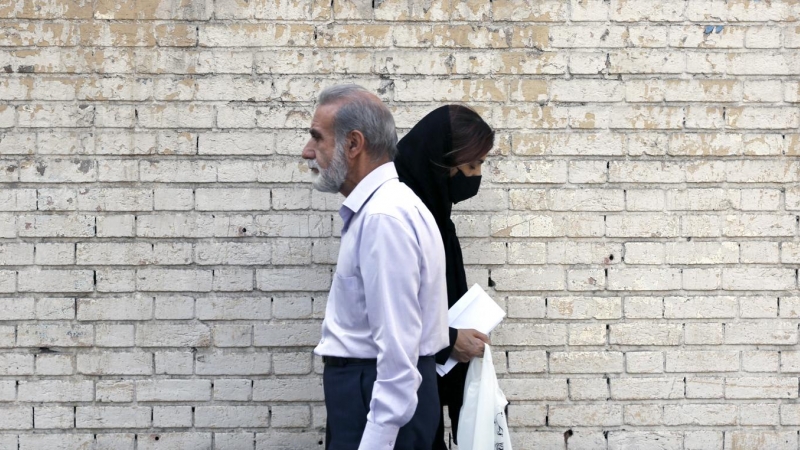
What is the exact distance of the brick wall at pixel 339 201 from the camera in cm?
401

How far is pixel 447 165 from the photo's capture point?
10.4ft

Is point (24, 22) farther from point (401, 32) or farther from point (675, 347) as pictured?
point (675, 347)

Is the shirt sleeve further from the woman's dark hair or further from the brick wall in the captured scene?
the brick wall

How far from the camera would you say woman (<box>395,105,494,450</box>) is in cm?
315

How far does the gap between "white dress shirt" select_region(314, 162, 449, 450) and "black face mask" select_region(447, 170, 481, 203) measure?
0.58 m

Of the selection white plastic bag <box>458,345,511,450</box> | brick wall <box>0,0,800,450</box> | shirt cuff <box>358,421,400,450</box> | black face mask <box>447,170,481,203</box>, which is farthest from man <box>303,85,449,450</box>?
brick wall <box>0,0,800,450</box>

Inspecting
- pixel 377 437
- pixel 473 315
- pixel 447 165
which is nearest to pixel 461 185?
pixel 447 165

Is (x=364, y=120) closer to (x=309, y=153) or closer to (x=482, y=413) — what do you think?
(x=309, y=153)

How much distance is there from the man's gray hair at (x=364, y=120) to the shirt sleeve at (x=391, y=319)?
0.98 feet

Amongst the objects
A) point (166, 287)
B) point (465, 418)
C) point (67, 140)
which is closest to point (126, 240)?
point (166, 287)

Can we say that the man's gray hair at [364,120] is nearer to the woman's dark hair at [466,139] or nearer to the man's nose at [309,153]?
the man's nose at [309,153]

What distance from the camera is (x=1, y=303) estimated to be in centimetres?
400

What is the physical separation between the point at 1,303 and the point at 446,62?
7.90ft

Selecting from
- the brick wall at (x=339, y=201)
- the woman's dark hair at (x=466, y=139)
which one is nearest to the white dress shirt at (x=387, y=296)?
the woman's dark hair at (x=466, y=139)
